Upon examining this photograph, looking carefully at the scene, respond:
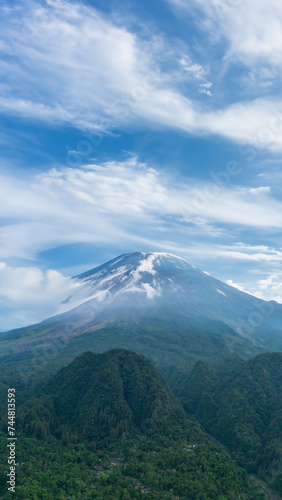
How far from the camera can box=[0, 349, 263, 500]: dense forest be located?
37875 mm

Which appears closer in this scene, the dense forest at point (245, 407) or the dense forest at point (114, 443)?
the dense forest at point (114, 443)

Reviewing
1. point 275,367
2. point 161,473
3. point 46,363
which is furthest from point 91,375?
point 46,363

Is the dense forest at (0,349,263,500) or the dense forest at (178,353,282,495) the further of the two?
the dense forest at (178,353,282,495)

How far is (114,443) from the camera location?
51.8 m

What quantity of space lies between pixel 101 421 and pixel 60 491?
877 inches

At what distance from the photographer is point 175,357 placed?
415ft

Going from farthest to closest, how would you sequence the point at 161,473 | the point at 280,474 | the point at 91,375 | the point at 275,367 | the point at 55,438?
1. the point at 275,367
2. the point at 91,375
3. the point at 55,438
4. the point at 280,474
5. the point at 161,473

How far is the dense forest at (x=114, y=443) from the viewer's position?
3788cm

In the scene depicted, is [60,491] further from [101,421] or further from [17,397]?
[17,397]

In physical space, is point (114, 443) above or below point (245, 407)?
above

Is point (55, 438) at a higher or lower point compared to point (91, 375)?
lower

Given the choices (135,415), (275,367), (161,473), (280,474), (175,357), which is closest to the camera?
(161,473)

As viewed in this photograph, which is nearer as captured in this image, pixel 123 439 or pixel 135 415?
pixel 123 439

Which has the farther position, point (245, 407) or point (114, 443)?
point (245, 407)
